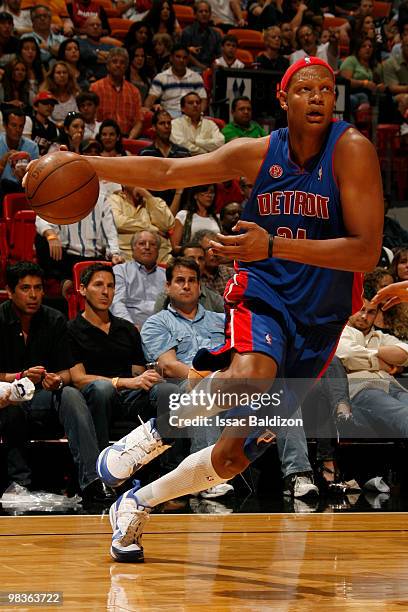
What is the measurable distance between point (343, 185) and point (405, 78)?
9302 mm

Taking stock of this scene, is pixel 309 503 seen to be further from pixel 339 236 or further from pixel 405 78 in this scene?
pixel 405 78

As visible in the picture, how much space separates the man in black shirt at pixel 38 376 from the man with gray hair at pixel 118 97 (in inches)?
169

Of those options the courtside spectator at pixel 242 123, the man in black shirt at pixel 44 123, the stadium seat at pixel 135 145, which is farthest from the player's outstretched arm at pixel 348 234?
the courtside spectator at pixel 242 123

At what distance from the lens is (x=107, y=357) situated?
6.39 m

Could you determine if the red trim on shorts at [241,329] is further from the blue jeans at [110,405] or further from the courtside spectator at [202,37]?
the courtside spectator at [202,37]

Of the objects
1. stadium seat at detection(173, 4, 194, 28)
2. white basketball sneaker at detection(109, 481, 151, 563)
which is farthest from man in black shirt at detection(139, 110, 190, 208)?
white basketball sneaker at detection(109, 481, 151, 563)

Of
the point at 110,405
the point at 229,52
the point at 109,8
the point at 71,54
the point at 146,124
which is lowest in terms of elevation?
the point at 110,405

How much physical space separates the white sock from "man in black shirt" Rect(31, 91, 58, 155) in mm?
5085

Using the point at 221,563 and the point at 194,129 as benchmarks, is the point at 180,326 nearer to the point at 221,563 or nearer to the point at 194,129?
the point at 221,563

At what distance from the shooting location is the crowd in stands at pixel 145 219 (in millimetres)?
6129

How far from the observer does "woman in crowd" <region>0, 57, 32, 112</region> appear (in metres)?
9.55

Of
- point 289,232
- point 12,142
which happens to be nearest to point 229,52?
point 12,142

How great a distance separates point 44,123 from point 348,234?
5947 mm

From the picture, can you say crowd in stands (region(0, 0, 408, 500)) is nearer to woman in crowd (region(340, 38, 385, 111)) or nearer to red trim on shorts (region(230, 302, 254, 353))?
woman in crowd (region(340, 38, 385, 111))
